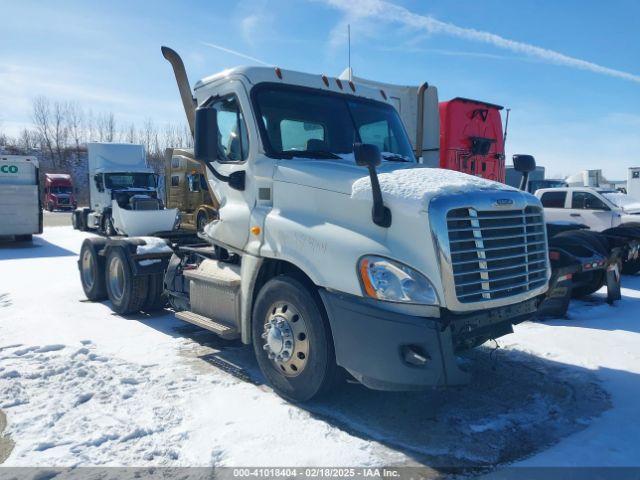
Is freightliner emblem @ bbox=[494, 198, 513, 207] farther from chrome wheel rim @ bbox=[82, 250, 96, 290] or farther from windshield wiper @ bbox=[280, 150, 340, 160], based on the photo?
chrome wheel rim @ bbox=[82, 250, 96, 290]

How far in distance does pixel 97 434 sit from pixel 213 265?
2181 millimetres

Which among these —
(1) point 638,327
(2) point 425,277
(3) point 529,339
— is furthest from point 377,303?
(1) point 638,327

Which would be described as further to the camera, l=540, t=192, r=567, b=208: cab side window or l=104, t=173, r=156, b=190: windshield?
l=104, t=173, r=156, b=190: windshield

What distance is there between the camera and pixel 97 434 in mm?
3734

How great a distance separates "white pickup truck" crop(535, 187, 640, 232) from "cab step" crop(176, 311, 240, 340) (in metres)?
10.8

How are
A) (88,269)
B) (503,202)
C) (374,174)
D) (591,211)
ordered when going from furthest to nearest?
1. (591,211)
2. (88,269)
3. (503,202)
4. (374,174)

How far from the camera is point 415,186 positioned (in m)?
3.68

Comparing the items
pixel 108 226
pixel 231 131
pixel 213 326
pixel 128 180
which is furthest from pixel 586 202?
pixel 128 180

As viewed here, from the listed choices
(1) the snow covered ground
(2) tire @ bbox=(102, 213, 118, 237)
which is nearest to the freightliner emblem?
(1) the snow covered ground

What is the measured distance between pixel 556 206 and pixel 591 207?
3.15 ft

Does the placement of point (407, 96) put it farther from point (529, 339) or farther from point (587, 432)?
point (587, 432)

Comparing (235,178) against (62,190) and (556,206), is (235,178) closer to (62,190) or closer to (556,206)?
(556,206)

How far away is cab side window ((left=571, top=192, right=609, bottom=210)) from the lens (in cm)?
1331

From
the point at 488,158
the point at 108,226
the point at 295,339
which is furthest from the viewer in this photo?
the point at 108,226
